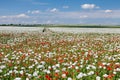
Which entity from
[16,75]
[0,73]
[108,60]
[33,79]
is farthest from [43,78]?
[108,60]

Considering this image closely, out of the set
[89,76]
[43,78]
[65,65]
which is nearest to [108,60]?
[65,65]

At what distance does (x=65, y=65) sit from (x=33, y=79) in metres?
2.60

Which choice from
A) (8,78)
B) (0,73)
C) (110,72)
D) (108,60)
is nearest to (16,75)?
(8,78)

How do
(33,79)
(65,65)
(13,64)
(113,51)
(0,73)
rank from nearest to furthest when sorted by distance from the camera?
(33,79), (0,73), (65,65), (13,64), (113,51)

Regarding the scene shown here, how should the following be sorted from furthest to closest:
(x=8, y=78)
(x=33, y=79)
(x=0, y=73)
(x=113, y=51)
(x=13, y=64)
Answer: (x=113, y=51) → (x=13, y=64) → (x=0, y=73) → (x=8, y=78) → (x=33, y=79)

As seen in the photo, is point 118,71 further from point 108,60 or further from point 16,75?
point 16,75

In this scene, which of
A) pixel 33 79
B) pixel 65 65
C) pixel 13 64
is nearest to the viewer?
pixel 33 79

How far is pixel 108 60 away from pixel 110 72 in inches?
98.0

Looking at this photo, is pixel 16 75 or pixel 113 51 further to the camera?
pixel 113 51

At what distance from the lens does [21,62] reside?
1214 centimetres

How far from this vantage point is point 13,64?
11.7 metres

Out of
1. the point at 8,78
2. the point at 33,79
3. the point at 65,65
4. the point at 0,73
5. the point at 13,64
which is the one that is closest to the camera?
the point at 33,79

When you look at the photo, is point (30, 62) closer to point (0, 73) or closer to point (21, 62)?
Result: point (21, 62)

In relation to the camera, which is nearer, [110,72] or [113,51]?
[110,72]
